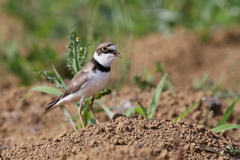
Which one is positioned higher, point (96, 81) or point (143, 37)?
point (143, 37)

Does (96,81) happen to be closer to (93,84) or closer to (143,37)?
(93,84)

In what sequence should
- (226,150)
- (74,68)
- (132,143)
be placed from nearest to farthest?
1. (132,143)
2. (226,150)
3. (74,68)

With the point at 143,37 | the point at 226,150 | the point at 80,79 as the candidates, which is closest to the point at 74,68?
the point at 80,79

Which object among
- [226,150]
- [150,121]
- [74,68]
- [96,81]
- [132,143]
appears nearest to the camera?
[132,143]

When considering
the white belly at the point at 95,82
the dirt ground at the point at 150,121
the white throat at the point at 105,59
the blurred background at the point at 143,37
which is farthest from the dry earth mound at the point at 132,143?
the blurred background at the point at 143,37

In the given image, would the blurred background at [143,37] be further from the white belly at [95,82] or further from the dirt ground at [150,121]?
the white belly at [95,82]

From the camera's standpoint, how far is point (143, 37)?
1052cm

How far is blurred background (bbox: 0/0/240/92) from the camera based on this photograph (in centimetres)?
823

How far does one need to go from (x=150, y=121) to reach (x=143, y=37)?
647cm

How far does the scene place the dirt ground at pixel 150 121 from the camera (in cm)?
371

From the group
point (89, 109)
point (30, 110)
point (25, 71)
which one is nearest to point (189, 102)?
point (89, 109)

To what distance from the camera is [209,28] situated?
9.95 m

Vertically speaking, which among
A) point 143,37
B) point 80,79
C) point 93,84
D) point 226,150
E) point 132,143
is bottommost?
point 226,150

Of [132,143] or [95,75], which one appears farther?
[95,75]
